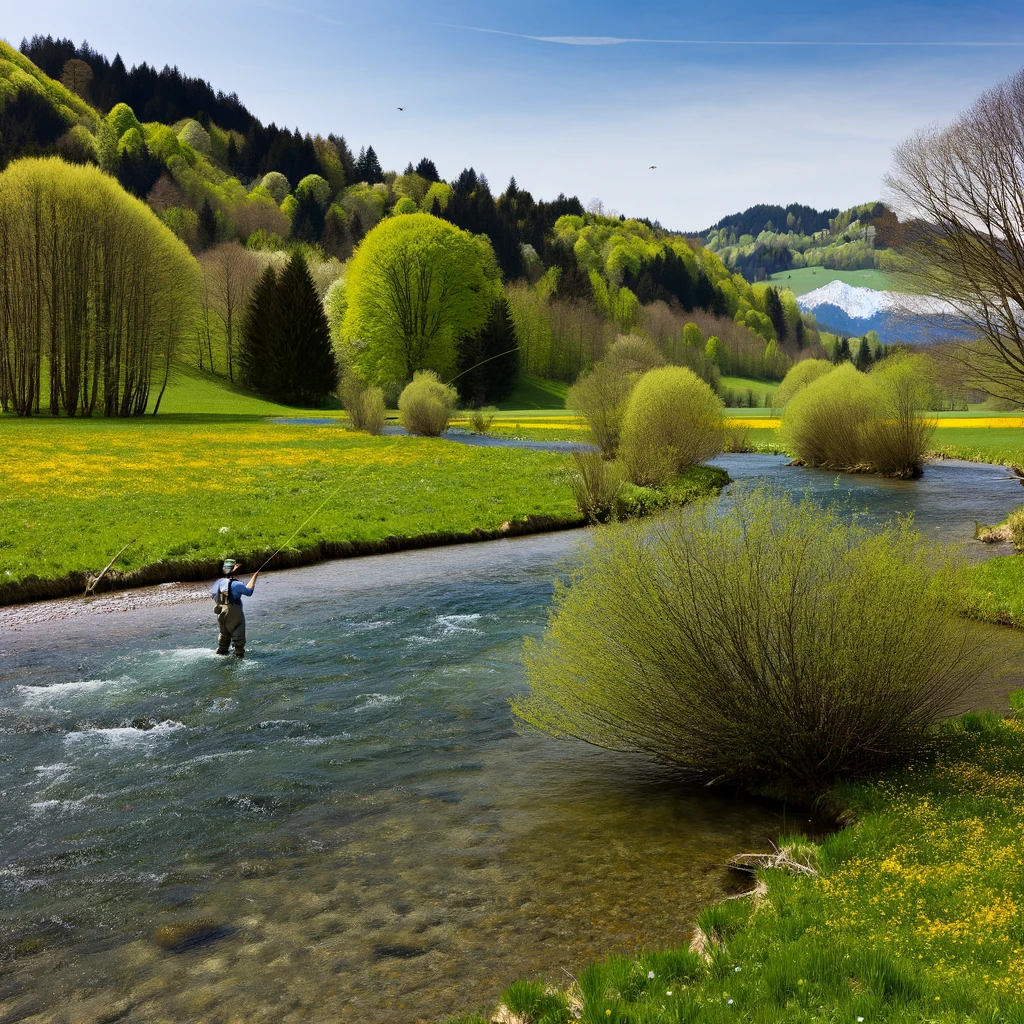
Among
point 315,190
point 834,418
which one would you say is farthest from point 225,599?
point 315,190

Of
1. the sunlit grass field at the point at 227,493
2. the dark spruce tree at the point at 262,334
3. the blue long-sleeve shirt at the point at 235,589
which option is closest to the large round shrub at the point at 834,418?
the sunlit grass field at the point at 227,493

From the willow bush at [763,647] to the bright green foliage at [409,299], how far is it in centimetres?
6929

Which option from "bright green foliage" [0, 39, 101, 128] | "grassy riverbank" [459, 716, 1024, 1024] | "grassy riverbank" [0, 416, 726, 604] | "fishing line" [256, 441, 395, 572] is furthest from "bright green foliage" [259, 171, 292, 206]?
"grassy riverbank" [459, 716, 1024, 1024]

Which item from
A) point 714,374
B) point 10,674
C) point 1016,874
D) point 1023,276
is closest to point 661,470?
point 1023,276

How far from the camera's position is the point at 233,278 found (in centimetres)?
10106

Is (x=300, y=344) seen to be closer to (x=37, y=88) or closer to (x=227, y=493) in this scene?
(x=227, y=493)

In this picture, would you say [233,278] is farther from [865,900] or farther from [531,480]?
[865,900]

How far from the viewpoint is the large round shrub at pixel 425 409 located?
55.5m

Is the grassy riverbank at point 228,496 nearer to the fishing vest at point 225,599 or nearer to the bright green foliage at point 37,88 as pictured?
the fishing vest at point 225,599

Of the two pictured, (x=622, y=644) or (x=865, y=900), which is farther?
(x=622, y=644)

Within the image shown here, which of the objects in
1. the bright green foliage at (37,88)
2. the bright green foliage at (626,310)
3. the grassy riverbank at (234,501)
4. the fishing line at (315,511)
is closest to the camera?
the fishing line at (315,511)

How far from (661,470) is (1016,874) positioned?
2694cm

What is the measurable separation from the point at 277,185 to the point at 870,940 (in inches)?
8117

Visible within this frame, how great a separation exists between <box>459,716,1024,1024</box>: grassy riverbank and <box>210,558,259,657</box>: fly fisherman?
844cm
